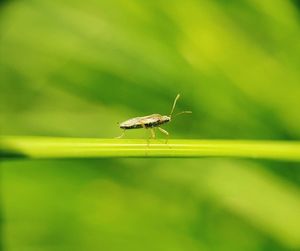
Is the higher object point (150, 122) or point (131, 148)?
point (150, 122)

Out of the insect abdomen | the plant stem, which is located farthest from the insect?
the plant stem

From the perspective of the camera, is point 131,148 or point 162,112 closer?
point 131,148

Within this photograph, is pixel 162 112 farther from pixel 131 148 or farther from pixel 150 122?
pixel 131 148

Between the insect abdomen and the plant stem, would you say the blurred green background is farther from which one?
the plant stem

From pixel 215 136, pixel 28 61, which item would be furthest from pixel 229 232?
pixel 28 61

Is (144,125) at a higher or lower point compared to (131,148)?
higher

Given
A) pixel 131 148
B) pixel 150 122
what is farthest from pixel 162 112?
pixel 131 148
